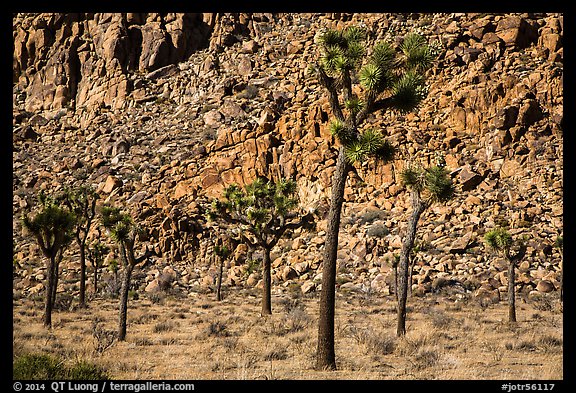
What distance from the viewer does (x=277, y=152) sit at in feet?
140

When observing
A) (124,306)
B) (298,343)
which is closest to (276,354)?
(298,343)

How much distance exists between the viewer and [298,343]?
42.7 ft

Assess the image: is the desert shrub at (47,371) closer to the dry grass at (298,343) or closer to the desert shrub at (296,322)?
the dry grass at (298,343)

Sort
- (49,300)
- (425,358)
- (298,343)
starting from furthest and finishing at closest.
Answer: (49,300), (298,343), (425,358)

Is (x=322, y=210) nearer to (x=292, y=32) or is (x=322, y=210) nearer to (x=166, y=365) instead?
(x=166, y=365)

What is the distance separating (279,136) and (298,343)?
32.2m

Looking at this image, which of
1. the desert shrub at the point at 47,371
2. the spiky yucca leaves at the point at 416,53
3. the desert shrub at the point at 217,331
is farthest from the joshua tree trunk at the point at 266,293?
the spiky yucca leaves at the point at 416,53

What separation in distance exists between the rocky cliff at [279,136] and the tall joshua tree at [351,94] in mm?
12323

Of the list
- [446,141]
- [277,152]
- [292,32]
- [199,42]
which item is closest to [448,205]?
[446,141]

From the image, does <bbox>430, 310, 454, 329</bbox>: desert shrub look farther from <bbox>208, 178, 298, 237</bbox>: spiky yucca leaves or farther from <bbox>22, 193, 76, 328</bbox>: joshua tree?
<bbox>22, 193, 76, 328</bbox>: joshua tree

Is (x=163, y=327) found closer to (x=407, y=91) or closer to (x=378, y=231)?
(x=407, y=91)

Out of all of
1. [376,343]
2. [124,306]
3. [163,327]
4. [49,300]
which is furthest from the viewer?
[49,300]

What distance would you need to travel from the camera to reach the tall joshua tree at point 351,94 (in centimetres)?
955

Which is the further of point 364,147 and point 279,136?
point 279,136
